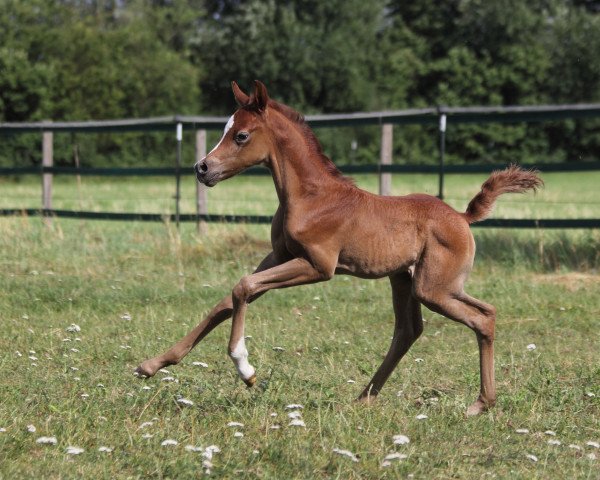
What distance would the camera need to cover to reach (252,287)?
518 cm

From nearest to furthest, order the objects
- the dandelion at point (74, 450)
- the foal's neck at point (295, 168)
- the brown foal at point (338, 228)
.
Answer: the dandelion at point (74, 450) → the brown foal at point (338, 228) → the foal's neck at point (295, 168)

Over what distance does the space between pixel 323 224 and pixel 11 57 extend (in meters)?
28.7

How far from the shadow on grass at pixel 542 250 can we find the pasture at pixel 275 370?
0.10ft

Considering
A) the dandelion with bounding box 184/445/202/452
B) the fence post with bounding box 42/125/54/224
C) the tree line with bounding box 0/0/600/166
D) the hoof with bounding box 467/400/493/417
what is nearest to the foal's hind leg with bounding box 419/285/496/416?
the hoof with bounding box 467/400/493/417

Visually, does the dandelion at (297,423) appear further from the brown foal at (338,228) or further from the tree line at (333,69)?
the tree line at (333,69)

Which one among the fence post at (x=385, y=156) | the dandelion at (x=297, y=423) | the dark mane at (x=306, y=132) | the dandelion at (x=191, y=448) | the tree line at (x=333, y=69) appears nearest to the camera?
the dandelion at (x=191, y=448)

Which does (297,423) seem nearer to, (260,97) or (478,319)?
(478,319)

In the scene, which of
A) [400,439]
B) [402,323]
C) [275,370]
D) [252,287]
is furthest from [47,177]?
[400,439]

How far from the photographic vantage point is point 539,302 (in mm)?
8781

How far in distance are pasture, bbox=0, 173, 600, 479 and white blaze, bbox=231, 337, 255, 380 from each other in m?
0.20

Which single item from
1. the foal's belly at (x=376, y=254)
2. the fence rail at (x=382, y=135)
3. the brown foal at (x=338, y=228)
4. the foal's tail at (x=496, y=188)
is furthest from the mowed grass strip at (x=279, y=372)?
the foal's tail at (x=496, y=188)

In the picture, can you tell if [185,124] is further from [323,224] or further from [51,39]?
[51,39]

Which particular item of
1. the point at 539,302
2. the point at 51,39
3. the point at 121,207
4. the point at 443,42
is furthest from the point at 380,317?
the point at 443,42

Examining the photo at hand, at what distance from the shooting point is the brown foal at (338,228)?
5.41 m
